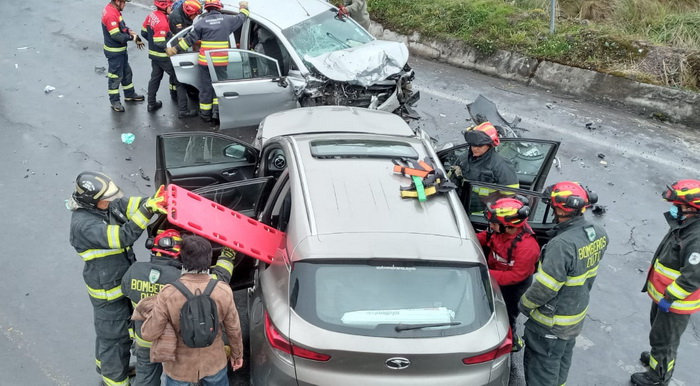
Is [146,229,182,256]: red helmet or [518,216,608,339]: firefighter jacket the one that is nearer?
[146,229,182,256]: red helmet

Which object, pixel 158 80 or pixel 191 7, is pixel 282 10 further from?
pixel 158 80

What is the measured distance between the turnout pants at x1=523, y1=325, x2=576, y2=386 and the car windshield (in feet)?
16.5

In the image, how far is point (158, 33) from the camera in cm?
866

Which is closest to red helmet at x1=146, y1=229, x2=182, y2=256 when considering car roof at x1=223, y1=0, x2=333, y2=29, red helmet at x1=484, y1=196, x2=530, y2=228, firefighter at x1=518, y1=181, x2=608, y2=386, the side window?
the side window

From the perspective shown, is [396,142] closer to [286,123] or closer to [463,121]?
[286,123]

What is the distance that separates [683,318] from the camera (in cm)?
462

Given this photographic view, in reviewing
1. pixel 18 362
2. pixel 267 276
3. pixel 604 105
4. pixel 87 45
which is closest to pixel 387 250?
pixel 267 276

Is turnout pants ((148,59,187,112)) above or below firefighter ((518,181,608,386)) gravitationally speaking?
below

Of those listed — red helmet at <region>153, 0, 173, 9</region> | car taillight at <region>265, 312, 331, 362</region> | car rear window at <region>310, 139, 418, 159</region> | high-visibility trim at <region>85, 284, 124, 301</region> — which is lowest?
high-visibility trim at <region>85, 284, 124, 301</region>

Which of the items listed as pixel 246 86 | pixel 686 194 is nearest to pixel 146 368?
pixel 686 194

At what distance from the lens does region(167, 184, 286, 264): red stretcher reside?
4.14 meters

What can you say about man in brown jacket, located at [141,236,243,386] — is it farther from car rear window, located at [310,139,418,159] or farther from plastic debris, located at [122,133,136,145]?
plastic debris, located at [122,133,136,145]

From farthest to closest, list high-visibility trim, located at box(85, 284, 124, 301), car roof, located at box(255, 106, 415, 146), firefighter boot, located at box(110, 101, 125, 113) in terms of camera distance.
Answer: firefighter boot, located at box(110, 101, 125, 113)
car roof, located at box(255, 106, 415, 146)
high-visibility trim, located at box(85, 284, 124, 301)

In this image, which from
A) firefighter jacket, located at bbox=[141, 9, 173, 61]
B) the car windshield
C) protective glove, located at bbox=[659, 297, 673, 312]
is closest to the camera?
protective glove, located at bbox=[659, 297, 673, 312]
